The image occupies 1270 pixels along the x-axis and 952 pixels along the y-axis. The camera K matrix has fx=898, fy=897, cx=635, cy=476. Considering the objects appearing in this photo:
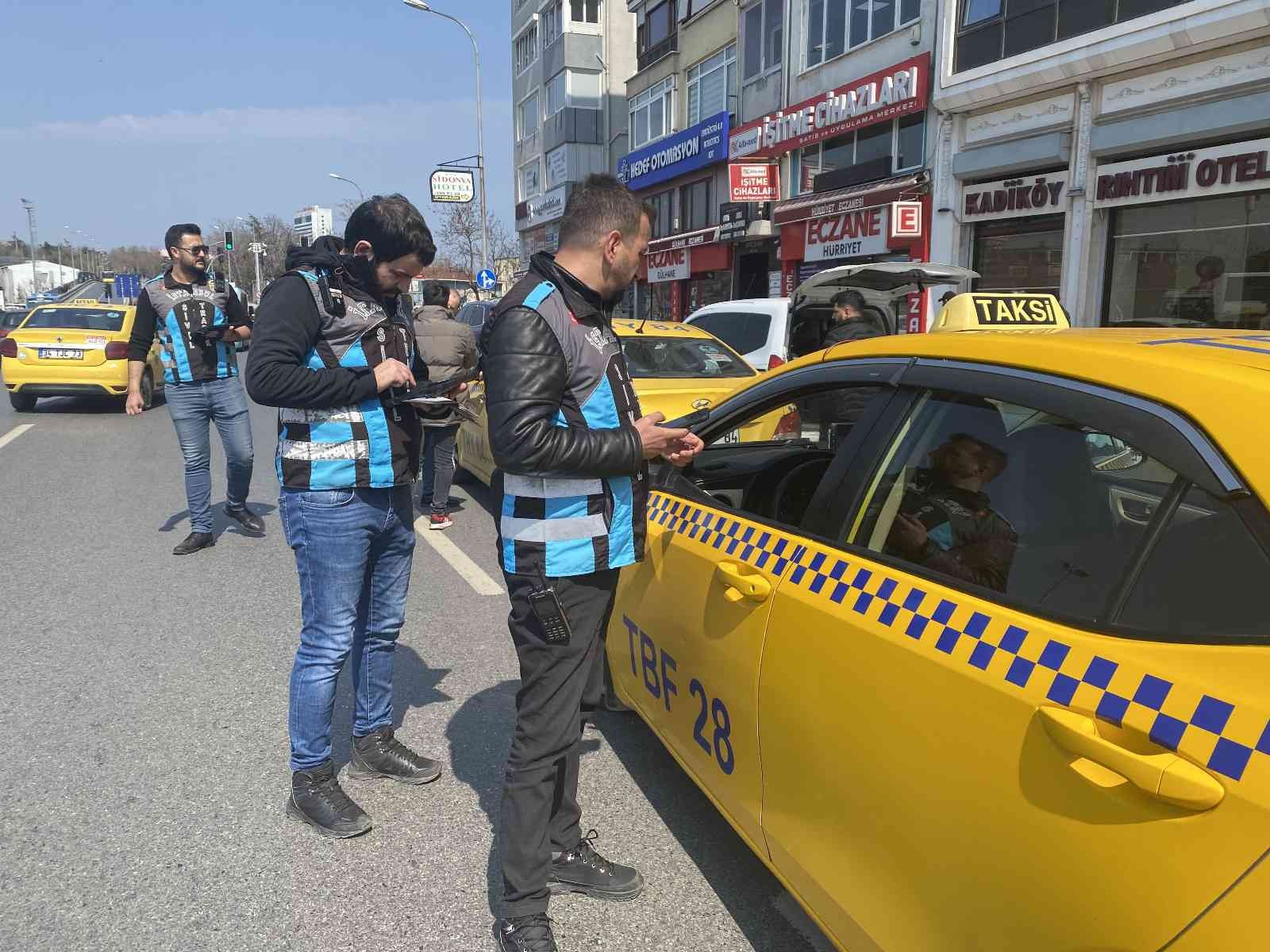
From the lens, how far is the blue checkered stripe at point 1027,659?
50.1 inches

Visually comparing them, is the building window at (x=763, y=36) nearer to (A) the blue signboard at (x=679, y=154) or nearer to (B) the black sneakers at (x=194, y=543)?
(A) the blue signboard at (x=679, y=154)

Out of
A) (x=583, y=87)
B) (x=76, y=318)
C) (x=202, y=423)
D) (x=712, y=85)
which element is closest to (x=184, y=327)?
(x=202, y=423)

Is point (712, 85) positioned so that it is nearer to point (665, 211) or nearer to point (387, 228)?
point (665, 211)

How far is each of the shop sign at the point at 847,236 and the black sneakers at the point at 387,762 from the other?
15648mm

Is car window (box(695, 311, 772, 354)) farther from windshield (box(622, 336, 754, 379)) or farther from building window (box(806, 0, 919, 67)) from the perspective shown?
building window (box(806, 0, 919, 67))

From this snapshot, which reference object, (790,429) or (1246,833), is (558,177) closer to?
(790,429)

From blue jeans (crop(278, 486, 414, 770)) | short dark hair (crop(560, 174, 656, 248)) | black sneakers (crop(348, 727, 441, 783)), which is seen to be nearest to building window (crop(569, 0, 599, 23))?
blue jeans (crop(278, 486, 414, 770))

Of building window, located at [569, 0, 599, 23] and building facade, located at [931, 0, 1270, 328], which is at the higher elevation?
building window, located at [569, 0, 599, 23]

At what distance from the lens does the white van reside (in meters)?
8.72

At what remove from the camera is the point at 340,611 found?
2844 millimetres

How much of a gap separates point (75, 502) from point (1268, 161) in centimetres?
1302

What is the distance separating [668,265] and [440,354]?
21.4m

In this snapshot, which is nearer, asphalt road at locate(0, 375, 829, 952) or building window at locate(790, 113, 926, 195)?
asphalt road at locate(0, 375, 829, 952)

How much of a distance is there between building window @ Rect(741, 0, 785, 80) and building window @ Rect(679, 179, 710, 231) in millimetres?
3669
